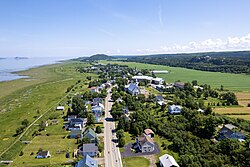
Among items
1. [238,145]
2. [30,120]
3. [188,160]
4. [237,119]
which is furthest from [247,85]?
[30,120]

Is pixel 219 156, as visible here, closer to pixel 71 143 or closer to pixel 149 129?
pixel 149 129

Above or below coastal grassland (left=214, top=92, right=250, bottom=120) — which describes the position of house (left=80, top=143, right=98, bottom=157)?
above

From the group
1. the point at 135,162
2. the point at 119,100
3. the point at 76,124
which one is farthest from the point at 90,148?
the point at 119,100

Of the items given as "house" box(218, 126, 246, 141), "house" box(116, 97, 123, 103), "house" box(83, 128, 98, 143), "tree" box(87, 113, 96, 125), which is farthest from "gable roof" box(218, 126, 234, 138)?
"house" box(116, 97, 123, 103)

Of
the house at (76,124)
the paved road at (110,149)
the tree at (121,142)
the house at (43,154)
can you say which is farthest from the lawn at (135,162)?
the house at (76,124)

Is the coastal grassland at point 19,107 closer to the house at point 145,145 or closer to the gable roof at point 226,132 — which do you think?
the house at point 145,145

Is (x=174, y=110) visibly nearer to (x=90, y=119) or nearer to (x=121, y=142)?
(x=90, y=119)

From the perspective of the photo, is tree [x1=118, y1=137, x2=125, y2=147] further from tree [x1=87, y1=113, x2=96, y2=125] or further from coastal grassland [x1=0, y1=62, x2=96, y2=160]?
coastal grassland [x1=0, y1=62, x2=96, y2=160]

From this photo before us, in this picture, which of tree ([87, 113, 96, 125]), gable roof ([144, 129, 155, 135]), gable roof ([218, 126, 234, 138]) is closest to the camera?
gable roof ([218, 126, 234, 138])
